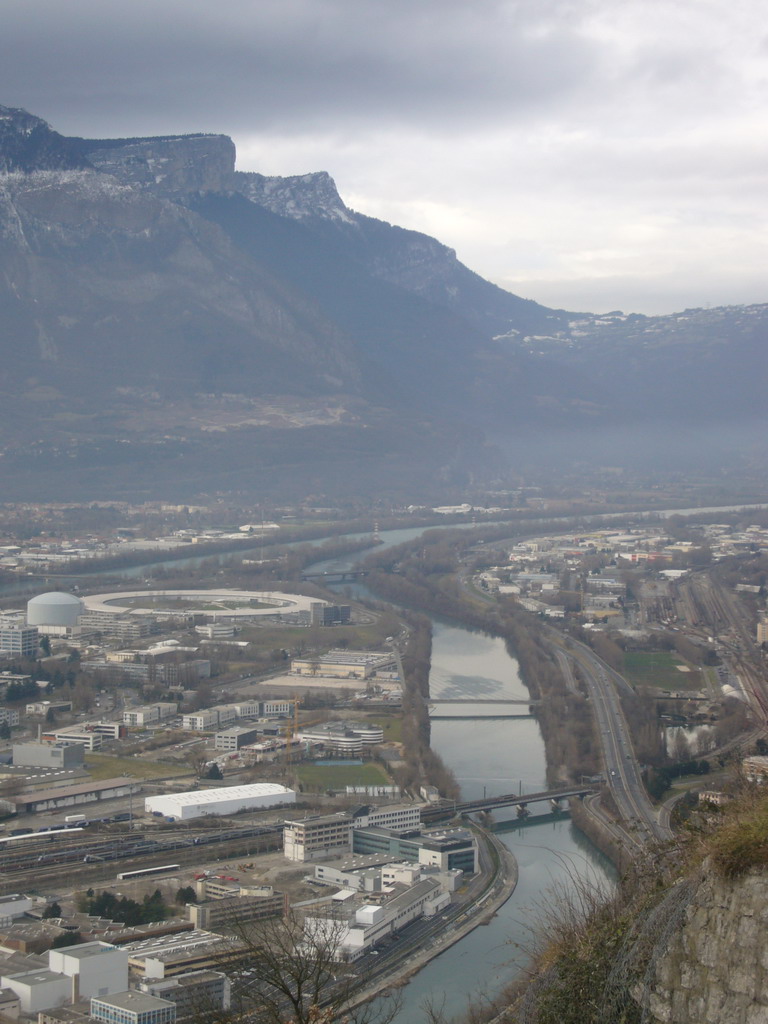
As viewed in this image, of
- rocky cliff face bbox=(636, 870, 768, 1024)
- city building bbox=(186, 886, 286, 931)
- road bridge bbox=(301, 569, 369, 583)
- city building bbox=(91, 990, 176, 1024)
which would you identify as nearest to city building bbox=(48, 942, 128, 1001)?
city building bbox=(91, 990, 176, 1024)

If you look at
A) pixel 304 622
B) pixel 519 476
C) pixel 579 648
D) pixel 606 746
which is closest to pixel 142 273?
pixel 519 476

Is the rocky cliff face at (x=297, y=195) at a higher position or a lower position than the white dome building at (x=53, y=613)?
higher

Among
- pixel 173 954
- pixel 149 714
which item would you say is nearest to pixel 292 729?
pixel 149 714

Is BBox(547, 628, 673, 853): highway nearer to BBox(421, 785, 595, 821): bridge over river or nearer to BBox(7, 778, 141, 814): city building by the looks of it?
BBox(421, 785, 595, 821): bridge over river

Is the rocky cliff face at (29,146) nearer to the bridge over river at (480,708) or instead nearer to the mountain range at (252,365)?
the mountain range at (252,365)

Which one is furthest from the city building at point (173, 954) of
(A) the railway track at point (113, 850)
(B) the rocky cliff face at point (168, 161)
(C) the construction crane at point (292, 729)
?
(B) the rocky cliff face at point (168, 161)

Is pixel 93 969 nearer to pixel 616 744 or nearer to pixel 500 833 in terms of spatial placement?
pixel 500 833
